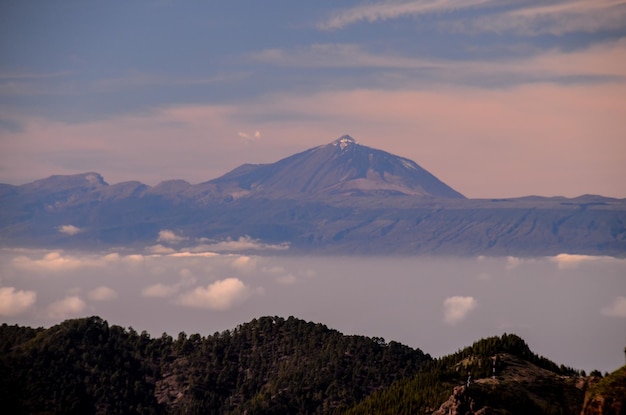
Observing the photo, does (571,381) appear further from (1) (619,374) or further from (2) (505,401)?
(1) (619,374)

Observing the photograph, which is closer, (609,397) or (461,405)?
(609,397)

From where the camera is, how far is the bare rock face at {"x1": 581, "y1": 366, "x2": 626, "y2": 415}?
97.4 metres

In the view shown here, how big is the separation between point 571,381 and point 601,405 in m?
105

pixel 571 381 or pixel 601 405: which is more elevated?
pixel 571 381

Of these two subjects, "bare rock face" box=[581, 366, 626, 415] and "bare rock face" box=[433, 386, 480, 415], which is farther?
"bare rock face" box=[433, 386, 480, 415]

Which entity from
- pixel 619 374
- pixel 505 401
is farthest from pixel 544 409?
pixel 619 374

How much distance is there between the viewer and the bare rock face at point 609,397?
97.4m

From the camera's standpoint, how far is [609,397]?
98.4 m

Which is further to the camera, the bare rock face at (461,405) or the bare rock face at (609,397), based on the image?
the bare rock face at (461,405)

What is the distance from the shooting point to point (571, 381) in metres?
200

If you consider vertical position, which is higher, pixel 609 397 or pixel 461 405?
pixel 461 405

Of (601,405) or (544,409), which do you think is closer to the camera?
(601,405)

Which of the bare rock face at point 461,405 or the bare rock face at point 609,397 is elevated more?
the bare rock face at point 461,405

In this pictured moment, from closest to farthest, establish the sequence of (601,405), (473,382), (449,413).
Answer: (601,405) < (449,413) < (473,382)
